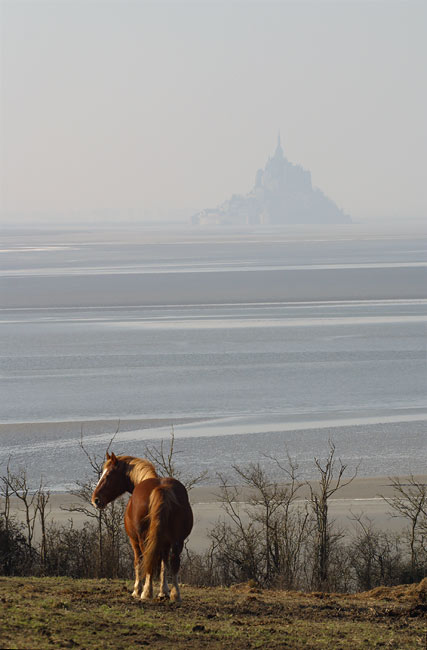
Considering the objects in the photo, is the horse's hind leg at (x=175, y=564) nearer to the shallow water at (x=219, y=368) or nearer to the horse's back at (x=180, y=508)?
the horse's back at (x=180, y=508)

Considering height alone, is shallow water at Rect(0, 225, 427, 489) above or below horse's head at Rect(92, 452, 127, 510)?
above

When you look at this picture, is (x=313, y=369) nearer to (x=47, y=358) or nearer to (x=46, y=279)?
(x=47, y=358)

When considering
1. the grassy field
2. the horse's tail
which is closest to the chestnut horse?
the horse's tail

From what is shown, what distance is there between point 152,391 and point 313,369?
8.52m

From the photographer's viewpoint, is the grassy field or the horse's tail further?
the horse's tail

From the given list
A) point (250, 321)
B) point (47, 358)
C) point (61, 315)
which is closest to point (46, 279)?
point (61, 315)

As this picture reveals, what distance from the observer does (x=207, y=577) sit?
52.0ft

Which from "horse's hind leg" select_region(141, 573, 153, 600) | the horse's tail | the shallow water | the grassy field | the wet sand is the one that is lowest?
the grassy field

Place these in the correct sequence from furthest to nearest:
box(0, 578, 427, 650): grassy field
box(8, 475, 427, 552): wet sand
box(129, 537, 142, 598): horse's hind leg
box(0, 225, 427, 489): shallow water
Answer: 1. box(0, 225, 427, 489): shallow water
2. box(8, 475, 427, 552): wet sand
3. box(129, 537, 142, 598): horse's hind leg
4. box(0, 578, 427, 650): grassy field

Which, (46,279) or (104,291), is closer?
(104,291)

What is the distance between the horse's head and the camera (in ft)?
32.9

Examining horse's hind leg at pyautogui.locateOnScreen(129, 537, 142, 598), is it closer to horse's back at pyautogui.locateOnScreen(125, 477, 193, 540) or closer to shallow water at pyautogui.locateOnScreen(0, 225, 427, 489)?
horse's back at pyautogui.locateOnScreen(125, 477, 193, 540)

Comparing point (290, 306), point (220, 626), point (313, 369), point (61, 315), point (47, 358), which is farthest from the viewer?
point (290, 306)

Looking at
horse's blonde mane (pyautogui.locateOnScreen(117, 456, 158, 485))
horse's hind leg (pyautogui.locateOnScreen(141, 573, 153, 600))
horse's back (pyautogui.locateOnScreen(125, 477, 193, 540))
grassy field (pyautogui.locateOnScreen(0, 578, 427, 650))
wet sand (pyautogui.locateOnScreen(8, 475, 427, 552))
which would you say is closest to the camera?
grassy field (pyautogui.locateOnScreen(0, 578, 427, 650))
